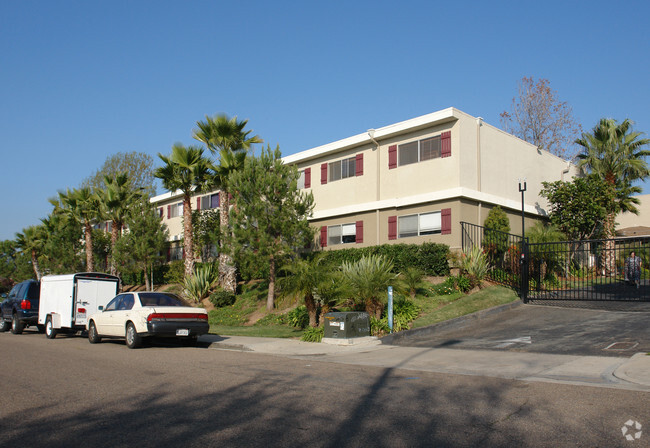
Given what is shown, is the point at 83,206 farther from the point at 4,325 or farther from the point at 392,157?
the point at 392,157

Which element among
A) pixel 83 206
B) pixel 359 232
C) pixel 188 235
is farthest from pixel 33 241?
pixel 359 232

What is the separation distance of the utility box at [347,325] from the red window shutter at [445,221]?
8.21 meters

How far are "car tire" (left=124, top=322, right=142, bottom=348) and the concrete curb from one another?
6619 mm

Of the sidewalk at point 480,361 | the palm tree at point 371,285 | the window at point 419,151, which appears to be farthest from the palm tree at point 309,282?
the window at point 419,151

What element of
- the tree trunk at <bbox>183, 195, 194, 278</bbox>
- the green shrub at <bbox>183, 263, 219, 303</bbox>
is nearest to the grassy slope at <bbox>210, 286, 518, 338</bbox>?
the green shrub at <bbox>183, 263, 219, 303</bbox>

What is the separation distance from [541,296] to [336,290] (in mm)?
7862

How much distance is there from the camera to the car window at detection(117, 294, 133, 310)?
615 inches

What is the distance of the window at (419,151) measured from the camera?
23.9 meters

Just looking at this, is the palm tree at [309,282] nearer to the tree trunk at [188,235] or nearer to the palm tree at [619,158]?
the tree trunk at [188,235]

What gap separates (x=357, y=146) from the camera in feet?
89.3

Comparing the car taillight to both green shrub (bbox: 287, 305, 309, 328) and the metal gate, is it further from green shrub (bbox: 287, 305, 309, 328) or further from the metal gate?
the metal gate

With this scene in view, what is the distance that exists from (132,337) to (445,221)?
43.3 feet

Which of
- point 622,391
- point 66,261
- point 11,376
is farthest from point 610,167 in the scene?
point 66,261

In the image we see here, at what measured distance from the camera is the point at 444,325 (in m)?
16.2
